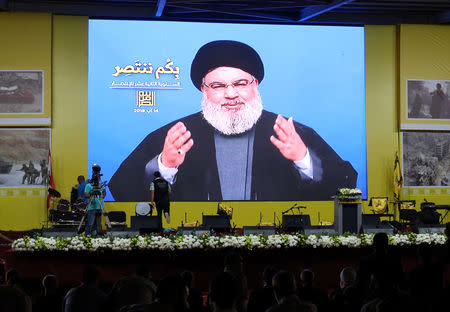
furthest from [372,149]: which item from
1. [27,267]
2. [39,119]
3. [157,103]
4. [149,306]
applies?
[149,306]

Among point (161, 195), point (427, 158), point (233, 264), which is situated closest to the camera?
point (233, 264)

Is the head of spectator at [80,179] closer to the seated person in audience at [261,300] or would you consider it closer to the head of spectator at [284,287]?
the seated person in audience at [261,300]

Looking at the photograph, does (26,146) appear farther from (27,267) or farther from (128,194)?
(27,267)

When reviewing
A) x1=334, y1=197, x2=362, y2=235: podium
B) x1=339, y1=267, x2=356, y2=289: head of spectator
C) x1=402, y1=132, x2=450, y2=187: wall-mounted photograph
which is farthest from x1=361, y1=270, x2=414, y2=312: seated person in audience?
x1=402, y1=132, x2=450, y2=187: wall-mounted photograph

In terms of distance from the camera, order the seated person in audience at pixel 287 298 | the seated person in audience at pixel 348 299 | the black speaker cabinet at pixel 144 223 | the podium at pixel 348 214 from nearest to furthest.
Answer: the seated person in audience at pixel 287 298
the seated person in audience at pixel 348 299
the black speaker cabinet at pixel 144 223
the podium at pixel 348 214

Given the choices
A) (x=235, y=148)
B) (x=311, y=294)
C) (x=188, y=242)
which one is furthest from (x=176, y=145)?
(x=311, y=294)

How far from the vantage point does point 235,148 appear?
16469mm

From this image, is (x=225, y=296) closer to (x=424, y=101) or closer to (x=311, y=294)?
(x=311, y=294)

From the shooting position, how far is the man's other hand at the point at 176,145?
1623 cm

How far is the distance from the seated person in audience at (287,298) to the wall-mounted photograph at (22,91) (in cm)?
1341

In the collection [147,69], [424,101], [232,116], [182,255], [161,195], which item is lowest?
[182,255]

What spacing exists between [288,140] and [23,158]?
7502 millimetres

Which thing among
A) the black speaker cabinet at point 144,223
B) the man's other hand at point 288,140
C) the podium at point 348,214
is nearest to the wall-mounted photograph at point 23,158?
the black speaker cabinet at point 144,223

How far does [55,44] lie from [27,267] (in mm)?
8852
